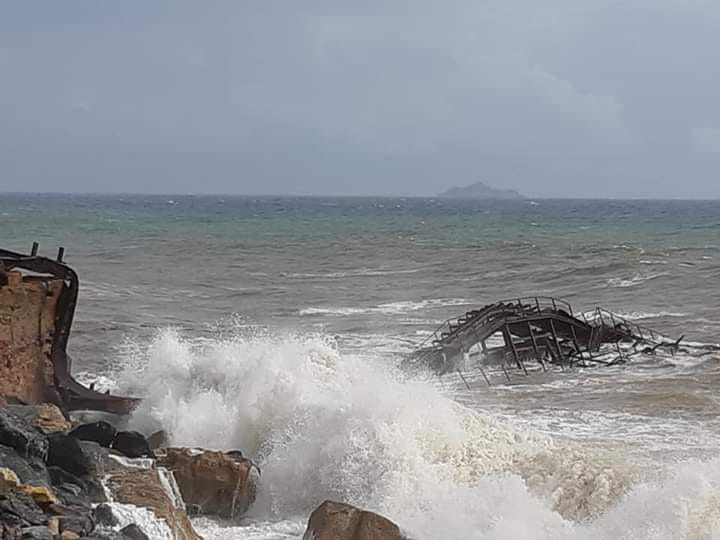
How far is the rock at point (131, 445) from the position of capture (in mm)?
11070

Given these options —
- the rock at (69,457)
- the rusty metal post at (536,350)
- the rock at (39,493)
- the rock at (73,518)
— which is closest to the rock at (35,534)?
the rock at (73,518)

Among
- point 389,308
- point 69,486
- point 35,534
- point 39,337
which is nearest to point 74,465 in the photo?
point 69,486

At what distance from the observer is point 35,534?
7.88 m

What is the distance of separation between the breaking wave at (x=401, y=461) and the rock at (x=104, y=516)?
148 centimetres

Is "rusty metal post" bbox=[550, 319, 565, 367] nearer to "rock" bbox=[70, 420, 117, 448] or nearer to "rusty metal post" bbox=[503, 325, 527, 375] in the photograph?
"rusty metal post" bbox=[503, 325, 527, 375]

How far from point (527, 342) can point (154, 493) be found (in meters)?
12.6

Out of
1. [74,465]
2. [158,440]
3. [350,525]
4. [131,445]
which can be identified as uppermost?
[74,465]

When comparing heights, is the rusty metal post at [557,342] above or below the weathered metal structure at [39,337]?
below

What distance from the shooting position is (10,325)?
1342 cm

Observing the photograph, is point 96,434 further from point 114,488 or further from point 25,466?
point 25,466

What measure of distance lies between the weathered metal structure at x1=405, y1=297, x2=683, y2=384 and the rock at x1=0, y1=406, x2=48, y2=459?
10.1 m

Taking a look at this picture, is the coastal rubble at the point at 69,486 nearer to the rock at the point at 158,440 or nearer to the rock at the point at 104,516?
the rock at the point at 104,516

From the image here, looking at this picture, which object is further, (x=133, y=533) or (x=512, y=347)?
(x=512, y=347)

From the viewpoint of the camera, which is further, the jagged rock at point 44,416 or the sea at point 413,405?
the jagged rock at point 44,416
